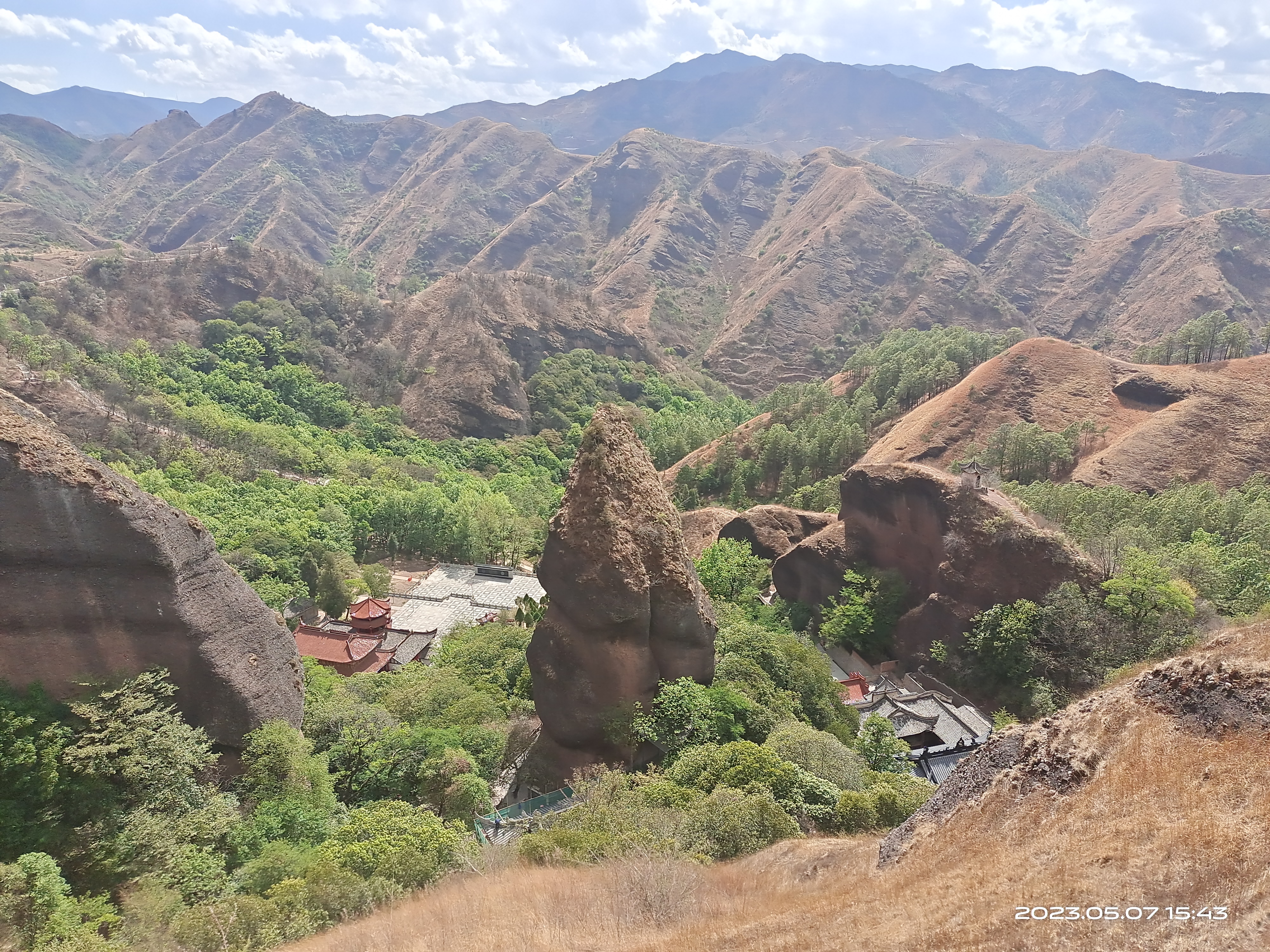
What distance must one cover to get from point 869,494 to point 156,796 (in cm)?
3037

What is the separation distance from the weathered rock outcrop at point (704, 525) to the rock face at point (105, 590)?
2997cm

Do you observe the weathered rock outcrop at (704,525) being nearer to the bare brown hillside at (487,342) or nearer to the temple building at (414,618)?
the temple building at (414,618)

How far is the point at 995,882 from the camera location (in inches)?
358

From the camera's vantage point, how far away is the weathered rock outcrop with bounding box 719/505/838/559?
4244 cm

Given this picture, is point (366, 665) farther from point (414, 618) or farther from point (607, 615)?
point (607, 615)

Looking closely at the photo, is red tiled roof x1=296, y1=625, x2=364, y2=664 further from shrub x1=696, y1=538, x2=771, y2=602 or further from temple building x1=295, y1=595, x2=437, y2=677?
shrub x1=696, y1=538, x2=771, y2=602

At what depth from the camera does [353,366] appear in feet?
301

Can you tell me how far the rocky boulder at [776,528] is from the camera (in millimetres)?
42438

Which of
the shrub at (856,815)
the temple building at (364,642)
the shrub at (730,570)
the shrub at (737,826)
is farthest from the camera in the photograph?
the shrub at (730,570)

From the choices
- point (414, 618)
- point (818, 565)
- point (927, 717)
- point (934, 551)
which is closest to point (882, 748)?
point (927, 717)

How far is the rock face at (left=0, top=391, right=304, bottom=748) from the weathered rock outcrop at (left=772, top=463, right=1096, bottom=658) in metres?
26.6

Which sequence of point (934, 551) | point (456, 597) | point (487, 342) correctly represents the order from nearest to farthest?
point (934, 551), point (456, 597), point (487, 342)

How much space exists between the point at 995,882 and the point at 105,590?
1915cm

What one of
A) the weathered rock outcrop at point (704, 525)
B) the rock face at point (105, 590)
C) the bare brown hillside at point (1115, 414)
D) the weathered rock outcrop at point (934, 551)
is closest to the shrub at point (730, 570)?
the weathered rock outcrop at point (934, 551)
